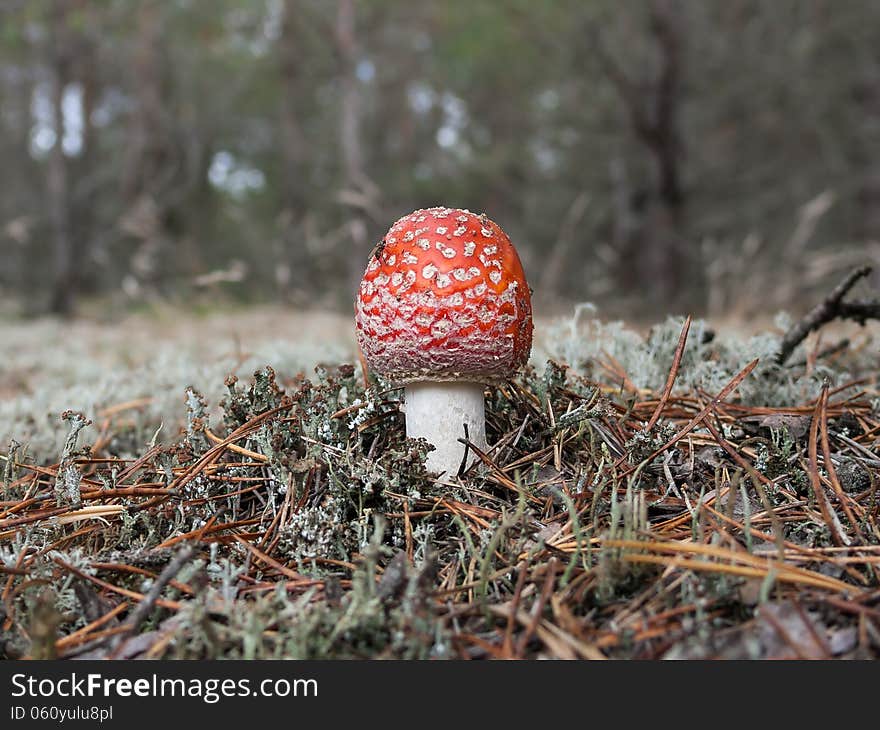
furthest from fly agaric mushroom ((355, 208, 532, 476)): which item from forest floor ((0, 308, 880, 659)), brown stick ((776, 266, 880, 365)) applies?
brown stick ((776, 266, 880, 365))

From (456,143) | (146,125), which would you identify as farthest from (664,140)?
(456,143)

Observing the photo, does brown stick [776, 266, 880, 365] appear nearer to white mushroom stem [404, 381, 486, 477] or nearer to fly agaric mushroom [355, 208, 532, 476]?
fly agaric mushroom [355, 208, 532, 476]

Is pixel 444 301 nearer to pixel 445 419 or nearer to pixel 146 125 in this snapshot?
pixel 445 419

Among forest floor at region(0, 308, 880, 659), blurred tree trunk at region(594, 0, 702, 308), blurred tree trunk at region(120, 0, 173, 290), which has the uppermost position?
blurred tree trunk at region(120, 0, 173, 290)

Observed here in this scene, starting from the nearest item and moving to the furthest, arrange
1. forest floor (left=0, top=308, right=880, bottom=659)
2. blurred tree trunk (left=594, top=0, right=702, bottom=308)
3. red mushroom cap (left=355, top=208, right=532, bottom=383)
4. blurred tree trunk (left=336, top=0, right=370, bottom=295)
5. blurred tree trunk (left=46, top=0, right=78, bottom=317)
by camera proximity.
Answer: forest floor (left=0, top=308, right=880, bottom=659) → red mushroom cap (left=355, top=208, right=532, bottom=383) → blurred tree trunk (left=594, top=0, right=702, bottom=308) → blurred tree trunk (left=336, top=0, right=370, bottom=295) → blurred tree trunk (left=46, top=0, right=78, bottom=317)

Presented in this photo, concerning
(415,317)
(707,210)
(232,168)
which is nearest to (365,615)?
(415,317)

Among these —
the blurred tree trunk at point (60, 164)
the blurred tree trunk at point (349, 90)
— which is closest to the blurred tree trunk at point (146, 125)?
the blurred tree trunk at point (60, 164)
